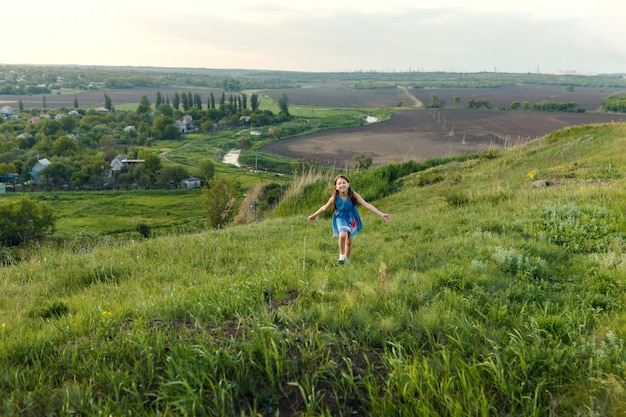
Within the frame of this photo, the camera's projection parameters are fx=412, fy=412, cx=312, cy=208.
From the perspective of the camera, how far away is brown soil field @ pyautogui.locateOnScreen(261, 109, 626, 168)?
6888 cm

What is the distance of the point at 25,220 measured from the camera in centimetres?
4172

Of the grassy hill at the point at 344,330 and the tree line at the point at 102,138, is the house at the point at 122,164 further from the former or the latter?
the grassy hill at the point at 344,330

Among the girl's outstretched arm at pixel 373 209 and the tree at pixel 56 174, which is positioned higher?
the girl's outstretched arm at pixel 373 209

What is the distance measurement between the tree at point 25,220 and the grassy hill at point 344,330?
3929cm

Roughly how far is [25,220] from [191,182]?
26.5 m

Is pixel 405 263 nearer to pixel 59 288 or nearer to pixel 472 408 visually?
pixel 472 408

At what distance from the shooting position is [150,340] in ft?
11.7

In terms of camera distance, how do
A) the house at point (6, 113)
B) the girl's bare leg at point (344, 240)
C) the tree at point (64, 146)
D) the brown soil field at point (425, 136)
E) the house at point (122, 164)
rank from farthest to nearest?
the house at point (6, 113)
the tree at point (64, 146)
the house at point (122, 164)
the brown soil field at point (425, 136)
the girl's bare leg at point (344, 240)

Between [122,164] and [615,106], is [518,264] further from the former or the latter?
[615,106]

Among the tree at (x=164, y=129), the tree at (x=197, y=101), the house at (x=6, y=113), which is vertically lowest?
the tree at (x=164, y=129)

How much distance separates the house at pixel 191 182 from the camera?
6562 centimetres

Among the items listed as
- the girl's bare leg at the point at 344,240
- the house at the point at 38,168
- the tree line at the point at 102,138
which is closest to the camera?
the girl's bare leg at the point at 344,240

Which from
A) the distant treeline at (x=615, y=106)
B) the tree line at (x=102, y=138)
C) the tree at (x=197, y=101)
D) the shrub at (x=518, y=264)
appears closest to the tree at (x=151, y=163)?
the tree line at (x=102, y=138)

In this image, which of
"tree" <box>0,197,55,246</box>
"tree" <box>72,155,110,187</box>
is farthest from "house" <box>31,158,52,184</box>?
"tree" <box>0,197,55,246</box>
